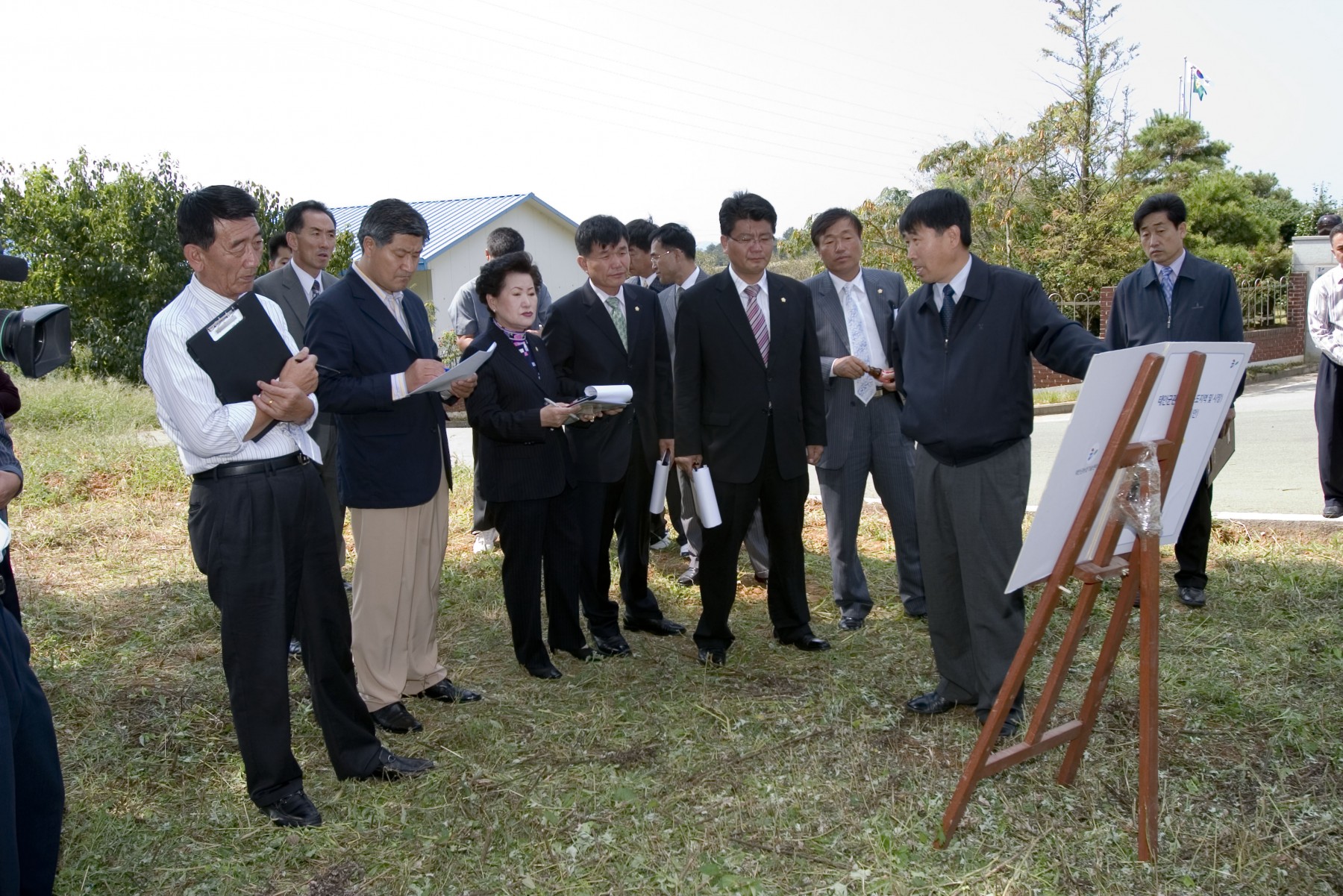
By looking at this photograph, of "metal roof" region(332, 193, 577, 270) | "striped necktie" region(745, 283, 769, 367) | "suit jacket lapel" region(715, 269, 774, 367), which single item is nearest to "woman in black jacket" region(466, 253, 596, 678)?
"suit jacket lapel" region(715, 269, 774, 367)

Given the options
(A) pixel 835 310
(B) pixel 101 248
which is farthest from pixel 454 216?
(A) pixel 835 310

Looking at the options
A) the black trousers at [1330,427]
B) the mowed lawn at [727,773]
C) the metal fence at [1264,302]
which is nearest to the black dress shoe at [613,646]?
the mowed lawn at [727,773]

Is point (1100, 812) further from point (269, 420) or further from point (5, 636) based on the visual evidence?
point (5, 636)

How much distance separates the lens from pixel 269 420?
330cm

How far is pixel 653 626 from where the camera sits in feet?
18.2

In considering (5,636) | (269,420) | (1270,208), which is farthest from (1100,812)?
(1270,208)

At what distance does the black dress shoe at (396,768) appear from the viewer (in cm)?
377

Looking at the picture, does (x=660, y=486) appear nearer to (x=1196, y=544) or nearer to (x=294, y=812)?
(x=294, y=812)

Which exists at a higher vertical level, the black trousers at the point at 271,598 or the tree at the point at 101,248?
the tree at the point at 101,248

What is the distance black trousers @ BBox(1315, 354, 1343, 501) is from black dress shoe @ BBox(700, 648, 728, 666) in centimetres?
397

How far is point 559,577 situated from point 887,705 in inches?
64.9

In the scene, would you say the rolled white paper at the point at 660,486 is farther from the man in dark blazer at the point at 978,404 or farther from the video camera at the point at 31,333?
the video camera at the point at 31,333

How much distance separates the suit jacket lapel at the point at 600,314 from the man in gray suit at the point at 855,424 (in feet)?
3.57

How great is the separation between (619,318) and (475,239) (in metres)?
25.4
